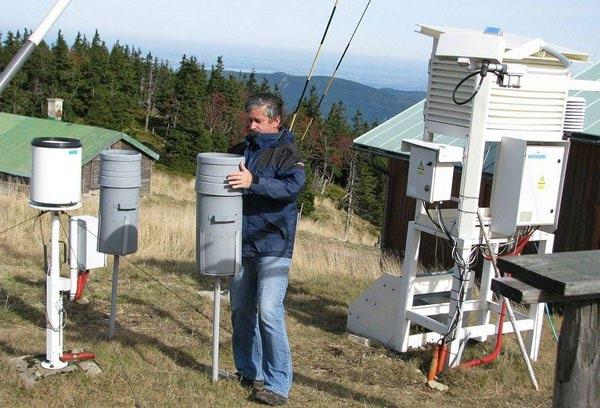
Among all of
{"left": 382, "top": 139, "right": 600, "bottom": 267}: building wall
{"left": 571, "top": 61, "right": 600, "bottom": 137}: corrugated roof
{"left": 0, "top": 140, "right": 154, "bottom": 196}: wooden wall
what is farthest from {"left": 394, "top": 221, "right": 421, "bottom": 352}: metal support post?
{"left": 0, "top": 140, "right": 154, "bottom": 196}: wooden wall

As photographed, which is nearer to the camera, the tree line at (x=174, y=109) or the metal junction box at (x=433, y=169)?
the metal junction box at (x=433, y=169)

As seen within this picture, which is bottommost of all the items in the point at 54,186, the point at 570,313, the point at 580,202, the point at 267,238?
the point at 580,202

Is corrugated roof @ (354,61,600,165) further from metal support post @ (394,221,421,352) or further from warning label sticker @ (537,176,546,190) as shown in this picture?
warning label sticker @ (537,176,546,190)

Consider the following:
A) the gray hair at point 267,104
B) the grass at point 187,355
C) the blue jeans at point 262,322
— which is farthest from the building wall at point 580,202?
the gray hair at point 267,104

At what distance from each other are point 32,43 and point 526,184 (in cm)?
373

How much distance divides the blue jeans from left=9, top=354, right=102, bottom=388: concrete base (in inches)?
41.0

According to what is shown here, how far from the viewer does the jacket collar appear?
5207 millimetres

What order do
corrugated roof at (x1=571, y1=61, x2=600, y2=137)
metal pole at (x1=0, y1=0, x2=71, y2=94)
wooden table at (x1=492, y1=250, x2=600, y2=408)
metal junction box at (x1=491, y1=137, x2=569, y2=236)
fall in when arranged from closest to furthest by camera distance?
wooden table at (x1=492, y1=250, x2=600, y2=408) → metal pole at (x1=0, y1=0, x2=71, y2=94) → metal junction box at (x1=491, y1=137, x2=569, y2=236) → corrugated roof at (x1=571, y1=61, x2=600, y2=137)

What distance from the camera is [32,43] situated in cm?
434

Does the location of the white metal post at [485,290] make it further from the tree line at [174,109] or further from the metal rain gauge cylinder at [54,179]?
the tree line at [174,109]

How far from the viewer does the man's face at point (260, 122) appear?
5121 mm

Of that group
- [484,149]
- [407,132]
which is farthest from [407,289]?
[407,132]

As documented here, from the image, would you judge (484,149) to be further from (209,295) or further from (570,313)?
(209,295)

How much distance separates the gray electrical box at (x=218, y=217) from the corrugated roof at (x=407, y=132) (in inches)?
270
